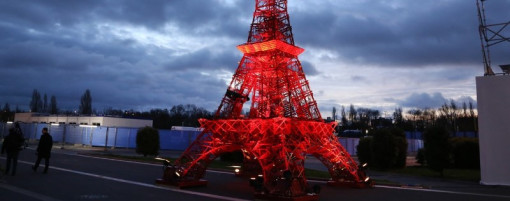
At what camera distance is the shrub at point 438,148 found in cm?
1866

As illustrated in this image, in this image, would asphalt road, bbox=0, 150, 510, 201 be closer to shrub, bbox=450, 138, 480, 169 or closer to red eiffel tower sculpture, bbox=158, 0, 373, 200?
red eiffel tower sculpture, bbox=158, 0, 373, 200

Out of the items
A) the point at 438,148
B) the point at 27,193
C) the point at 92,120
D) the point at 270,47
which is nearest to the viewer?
the point at 27,193

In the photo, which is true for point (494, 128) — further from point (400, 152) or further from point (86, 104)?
point (86, 104)

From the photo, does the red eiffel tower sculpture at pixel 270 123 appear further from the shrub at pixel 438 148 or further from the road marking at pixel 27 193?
the shrub at pixel 438 148

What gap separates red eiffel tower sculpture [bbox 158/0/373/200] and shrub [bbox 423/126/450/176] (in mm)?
7537

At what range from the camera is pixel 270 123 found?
1119 centimetres

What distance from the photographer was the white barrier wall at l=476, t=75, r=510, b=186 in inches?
561

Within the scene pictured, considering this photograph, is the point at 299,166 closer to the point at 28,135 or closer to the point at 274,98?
the point at 274,98

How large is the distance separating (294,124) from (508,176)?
9.70 metres

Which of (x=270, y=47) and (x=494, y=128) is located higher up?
(x=270, y=47)

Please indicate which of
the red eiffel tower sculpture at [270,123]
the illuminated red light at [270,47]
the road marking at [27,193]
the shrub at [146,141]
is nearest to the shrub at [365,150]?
the red eiffel tower sculpture at [270,123]

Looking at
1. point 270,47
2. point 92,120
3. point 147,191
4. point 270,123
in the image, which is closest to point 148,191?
point 147,191

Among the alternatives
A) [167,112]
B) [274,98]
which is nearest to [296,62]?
[274,98]

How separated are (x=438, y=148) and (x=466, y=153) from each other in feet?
19.4
